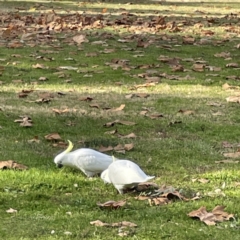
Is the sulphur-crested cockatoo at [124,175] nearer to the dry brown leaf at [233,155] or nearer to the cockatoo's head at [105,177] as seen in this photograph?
the cockatoo's head at [105,177]

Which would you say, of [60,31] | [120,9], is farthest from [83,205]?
[120,9]

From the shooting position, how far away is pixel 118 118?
7258 millimetres

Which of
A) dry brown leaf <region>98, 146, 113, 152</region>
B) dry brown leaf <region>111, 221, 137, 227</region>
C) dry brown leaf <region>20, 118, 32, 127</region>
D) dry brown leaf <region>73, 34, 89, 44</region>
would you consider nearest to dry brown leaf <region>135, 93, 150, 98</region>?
dry brown leaf <region>20, 118, 32, 127</region>

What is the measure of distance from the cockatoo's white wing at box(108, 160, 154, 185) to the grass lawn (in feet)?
0.44

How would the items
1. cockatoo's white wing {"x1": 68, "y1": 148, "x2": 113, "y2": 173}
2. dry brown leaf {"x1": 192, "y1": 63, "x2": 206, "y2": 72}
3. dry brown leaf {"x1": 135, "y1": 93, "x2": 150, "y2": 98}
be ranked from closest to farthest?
cockatoo's white wing {"x1": 68, "y1": 148, "x2": 113, "y2": 173} → dry brown leaf {"x1": 135, "y1": 93, "x2": 150, "y2": 98} → dry brown leaf {"x1": 192, "y1": 63, "x2": 206, "y2": 72}

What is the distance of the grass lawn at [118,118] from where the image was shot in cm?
443

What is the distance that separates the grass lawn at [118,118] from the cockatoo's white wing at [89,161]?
0.31 ft

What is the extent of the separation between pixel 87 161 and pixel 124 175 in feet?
1.73

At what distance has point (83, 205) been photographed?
4.64 meters

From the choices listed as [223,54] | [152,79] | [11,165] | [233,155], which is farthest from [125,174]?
[223,54]

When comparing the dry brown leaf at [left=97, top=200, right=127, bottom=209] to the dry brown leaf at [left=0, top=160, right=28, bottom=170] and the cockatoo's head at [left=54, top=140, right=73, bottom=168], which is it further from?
the dry brown leaf at [left=0, top=160, right=28, bottom=170]

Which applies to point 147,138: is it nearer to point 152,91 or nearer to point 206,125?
point 206,125

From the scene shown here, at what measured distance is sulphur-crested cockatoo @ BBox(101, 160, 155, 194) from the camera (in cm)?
470

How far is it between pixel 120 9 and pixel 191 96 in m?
11.6
